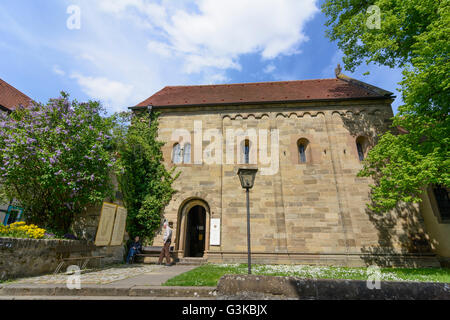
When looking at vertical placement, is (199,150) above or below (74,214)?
above

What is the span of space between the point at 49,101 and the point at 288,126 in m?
11.8

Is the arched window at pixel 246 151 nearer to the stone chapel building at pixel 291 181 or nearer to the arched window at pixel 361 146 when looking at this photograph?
the stone chapel building at pixel 291 181

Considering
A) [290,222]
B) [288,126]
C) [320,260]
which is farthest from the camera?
[288,126]

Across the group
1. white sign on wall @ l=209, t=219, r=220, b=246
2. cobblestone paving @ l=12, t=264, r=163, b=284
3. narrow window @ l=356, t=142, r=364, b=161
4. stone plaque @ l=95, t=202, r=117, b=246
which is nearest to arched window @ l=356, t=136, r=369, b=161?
narrow window @ l=356, t=142, r=364, b=161

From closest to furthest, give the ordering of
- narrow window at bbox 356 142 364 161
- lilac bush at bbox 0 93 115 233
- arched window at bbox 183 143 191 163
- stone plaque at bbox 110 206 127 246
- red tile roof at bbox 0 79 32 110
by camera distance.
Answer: lilac bush at bbox 0 93 115 233
stone plaque at bbox 110 206 127 246
red tile roof at bbox 0 79 32 110
narrow window at bbox 356 142 364 161
arched window at bbox 183 143 191 163

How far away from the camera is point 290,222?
36.7 feet

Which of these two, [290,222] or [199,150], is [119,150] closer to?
[199,150]

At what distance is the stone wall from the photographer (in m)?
10.6

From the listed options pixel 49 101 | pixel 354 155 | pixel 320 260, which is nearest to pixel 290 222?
pixel 320 260

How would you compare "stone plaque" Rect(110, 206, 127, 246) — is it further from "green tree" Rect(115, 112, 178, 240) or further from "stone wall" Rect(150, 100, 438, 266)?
"stone wall" Rect(150, 100, 438, 266)

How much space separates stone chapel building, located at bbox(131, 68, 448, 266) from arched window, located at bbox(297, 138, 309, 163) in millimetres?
61

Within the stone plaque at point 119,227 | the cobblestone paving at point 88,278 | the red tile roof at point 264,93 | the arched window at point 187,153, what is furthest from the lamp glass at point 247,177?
the red tile roof at point 264,93
